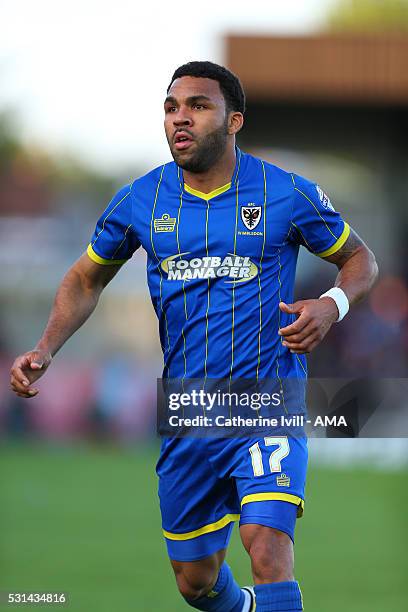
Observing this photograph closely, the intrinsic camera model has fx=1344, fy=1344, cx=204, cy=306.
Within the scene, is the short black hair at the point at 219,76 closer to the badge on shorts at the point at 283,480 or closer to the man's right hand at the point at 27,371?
the man's right hand at the point at 27,371

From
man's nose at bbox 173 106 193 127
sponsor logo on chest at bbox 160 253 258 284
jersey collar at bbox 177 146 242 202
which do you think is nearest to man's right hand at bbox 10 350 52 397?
sponsor logo on chest at bbox 160 253 258 284

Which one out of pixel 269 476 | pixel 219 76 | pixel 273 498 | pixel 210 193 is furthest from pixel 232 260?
pixel 273 498

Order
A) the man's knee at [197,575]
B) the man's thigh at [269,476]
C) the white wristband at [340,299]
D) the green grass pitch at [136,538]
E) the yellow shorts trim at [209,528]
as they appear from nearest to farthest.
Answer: the man's thigh at [269,476], the white wristband at [340,299], the yellow shorts trim at [209,528], the man's knee at [197,575], the green grass pitch at [136,538]

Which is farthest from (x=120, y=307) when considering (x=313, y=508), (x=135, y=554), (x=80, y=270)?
(x=80, y=270)

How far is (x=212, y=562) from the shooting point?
672 cm

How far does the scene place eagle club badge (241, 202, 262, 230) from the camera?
20.6 ft

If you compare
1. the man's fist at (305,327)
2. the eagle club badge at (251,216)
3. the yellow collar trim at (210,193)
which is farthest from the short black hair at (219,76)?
the man's fist at (305,327)

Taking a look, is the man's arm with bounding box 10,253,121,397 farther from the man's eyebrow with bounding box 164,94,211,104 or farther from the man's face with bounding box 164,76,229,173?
the man's eyebrow with bounding box 164,94,211,104

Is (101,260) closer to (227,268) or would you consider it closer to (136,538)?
(227,268)

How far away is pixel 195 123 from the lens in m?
6.25

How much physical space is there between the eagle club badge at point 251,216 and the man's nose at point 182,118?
0.49 metres

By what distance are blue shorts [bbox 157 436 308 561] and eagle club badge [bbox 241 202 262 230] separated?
0.99 meters

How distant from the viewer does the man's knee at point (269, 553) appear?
5820 millimetres

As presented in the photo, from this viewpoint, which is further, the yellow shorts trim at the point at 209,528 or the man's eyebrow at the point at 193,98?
the yellow shorts trim at the point at 209,528
